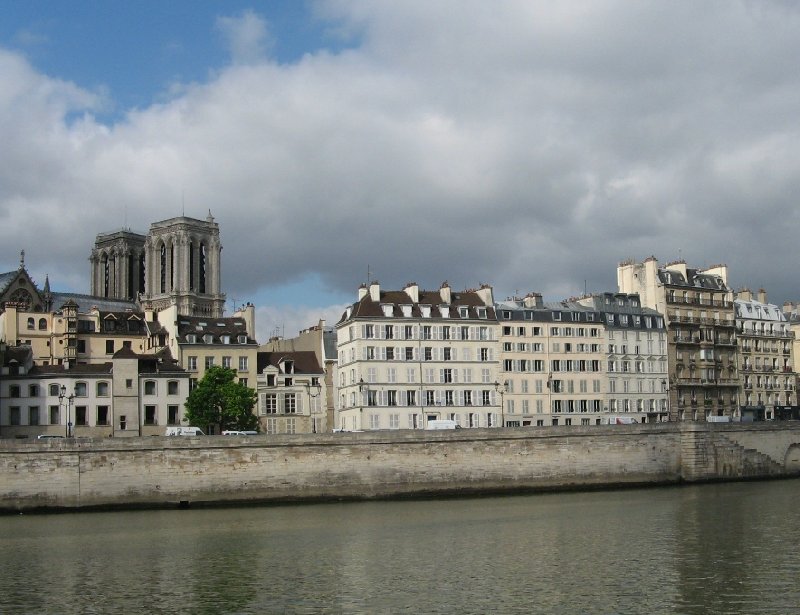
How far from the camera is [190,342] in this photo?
8356 cm

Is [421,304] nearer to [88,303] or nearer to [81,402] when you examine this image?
[81,402]

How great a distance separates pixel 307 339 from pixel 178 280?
7212cm

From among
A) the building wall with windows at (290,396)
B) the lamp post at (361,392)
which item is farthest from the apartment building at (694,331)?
the building wall with windows at (290,396)

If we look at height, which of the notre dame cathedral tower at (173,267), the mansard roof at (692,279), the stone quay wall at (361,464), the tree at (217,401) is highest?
the notre dame cathedral tower at (173,267)

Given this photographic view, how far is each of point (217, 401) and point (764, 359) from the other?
2067 inches

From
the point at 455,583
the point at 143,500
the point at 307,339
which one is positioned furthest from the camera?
the point at 307,339

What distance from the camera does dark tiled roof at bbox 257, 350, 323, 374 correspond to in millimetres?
86875

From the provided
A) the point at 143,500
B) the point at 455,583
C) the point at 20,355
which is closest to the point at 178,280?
the point at 20,355

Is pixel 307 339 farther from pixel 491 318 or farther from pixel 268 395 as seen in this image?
pixel 491 318

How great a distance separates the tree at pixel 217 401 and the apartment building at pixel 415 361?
29.7 ft

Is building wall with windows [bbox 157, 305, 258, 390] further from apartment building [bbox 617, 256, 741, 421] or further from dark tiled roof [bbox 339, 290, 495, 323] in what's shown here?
apartment building [bbox 617, 256, 741, 421]

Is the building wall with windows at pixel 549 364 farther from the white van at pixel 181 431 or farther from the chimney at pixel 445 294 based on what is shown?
the white van at pixel 181 431

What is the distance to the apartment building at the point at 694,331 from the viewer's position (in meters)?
94.5

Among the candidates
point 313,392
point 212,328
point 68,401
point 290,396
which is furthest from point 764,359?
point 68,401
